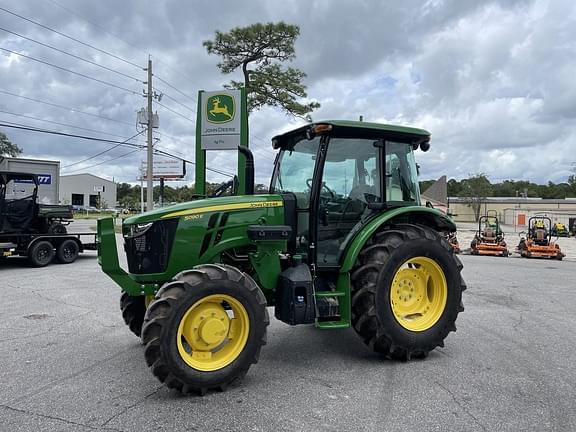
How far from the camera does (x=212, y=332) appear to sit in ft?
12.7

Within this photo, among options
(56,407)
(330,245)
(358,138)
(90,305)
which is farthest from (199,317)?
(90,305)

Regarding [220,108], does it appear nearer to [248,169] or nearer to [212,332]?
[248,169]

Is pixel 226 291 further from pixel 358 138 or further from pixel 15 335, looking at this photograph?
pixel 15 335

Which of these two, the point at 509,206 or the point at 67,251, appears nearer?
the point at 67,251

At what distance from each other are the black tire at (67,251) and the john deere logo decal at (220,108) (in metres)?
6.99

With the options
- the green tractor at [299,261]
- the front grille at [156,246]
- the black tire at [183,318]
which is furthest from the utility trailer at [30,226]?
the black tire at [183,318]

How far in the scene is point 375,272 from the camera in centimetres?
452

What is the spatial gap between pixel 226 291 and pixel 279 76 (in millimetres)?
22696

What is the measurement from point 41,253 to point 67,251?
0.75 meters

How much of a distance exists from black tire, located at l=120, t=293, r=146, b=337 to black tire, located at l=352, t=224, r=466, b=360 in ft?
7.27

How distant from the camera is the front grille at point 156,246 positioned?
13.8 ft

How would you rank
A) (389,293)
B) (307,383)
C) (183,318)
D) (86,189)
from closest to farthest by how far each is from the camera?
(183,318)
(307,383)
(389,293)
(86,189)

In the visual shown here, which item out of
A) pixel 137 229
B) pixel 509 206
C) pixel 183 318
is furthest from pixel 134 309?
pixel 509 206

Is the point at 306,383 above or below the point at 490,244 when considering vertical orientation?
below
